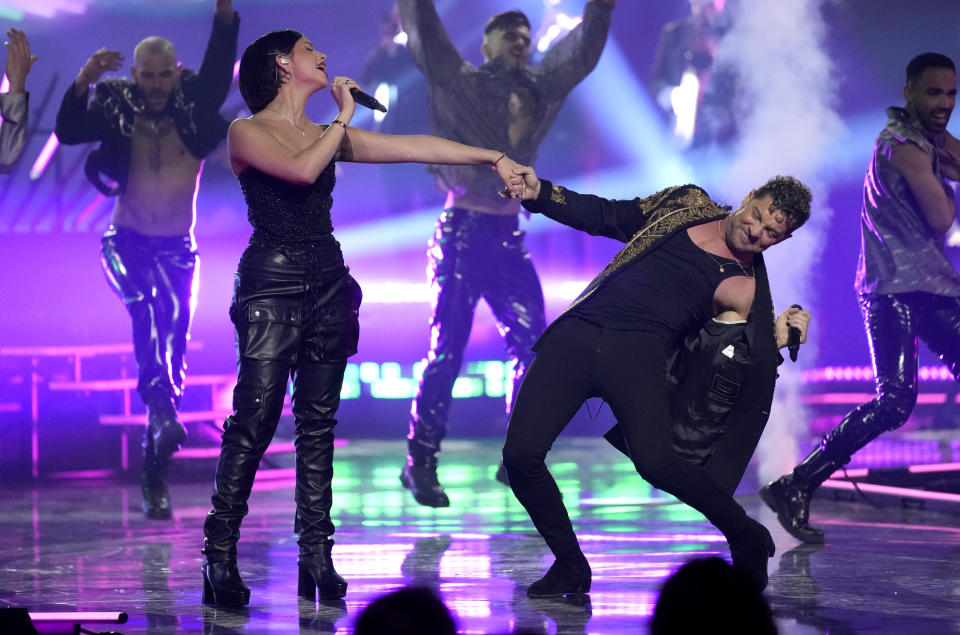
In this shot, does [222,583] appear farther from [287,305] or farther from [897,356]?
[897,356]

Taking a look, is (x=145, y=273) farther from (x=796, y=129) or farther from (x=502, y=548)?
(x=796, y=129)

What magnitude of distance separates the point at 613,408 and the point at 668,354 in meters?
0.30

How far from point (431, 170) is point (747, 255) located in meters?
2.97

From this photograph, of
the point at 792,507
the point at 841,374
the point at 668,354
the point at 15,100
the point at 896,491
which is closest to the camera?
the point at 668,354

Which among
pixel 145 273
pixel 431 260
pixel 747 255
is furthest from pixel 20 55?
pixel 747 255

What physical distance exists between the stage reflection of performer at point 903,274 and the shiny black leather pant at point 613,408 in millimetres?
1373

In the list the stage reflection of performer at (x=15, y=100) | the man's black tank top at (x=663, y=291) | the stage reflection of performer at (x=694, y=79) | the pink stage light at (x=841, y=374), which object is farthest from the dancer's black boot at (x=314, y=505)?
the pink stage light at (x=841, y=374)

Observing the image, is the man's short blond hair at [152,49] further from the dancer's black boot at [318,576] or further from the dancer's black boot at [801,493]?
the dancer's black boot at [801,493]

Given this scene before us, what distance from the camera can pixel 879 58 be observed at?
8.75 m

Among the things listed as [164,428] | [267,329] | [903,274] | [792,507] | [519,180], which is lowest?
[792,507]

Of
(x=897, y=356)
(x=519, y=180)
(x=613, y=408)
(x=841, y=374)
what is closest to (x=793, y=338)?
(x=613, y=408)

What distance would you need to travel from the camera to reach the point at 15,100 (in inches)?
211

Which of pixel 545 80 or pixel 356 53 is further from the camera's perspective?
pixel 356 53

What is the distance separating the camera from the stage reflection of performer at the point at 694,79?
820 cm
